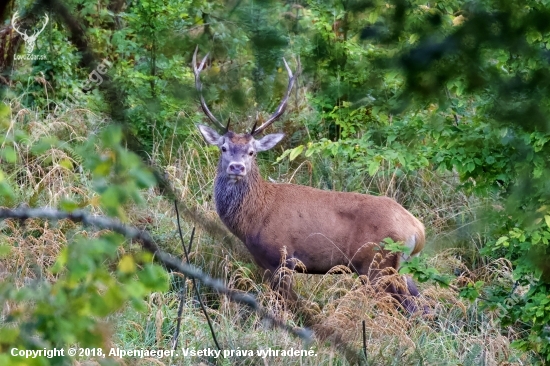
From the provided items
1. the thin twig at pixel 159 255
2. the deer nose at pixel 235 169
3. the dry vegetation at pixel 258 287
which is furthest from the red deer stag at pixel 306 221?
the thin twig at pixel 159 255

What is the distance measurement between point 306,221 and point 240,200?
64 cm

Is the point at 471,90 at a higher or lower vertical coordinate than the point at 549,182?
higher

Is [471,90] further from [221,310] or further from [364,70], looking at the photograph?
[221,310]

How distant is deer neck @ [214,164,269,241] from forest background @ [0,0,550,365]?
30 centimetres

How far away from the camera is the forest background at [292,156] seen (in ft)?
4.47

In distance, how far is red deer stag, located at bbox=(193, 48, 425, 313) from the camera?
23.1ft

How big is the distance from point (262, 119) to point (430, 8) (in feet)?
23.7

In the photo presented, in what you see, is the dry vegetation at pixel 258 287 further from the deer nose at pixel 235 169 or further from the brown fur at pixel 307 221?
the deer nose at pixel 235 169

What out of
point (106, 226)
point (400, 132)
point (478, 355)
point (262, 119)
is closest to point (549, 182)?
point (106, 226)

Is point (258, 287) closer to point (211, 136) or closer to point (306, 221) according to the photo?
point (306, 221)

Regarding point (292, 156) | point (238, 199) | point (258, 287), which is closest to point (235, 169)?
point (238, 199)

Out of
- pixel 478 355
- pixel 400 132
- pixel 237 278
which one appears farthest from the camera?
pixel 237 278

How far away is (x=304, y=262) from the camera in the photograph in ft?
23.4

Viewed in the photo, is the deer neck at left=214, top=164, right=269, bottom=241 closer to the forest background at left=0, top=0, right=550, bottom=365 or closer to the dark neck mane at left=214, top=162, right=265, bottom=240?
the dark neck mane at left=214, top=162, right=265, bottom=240
